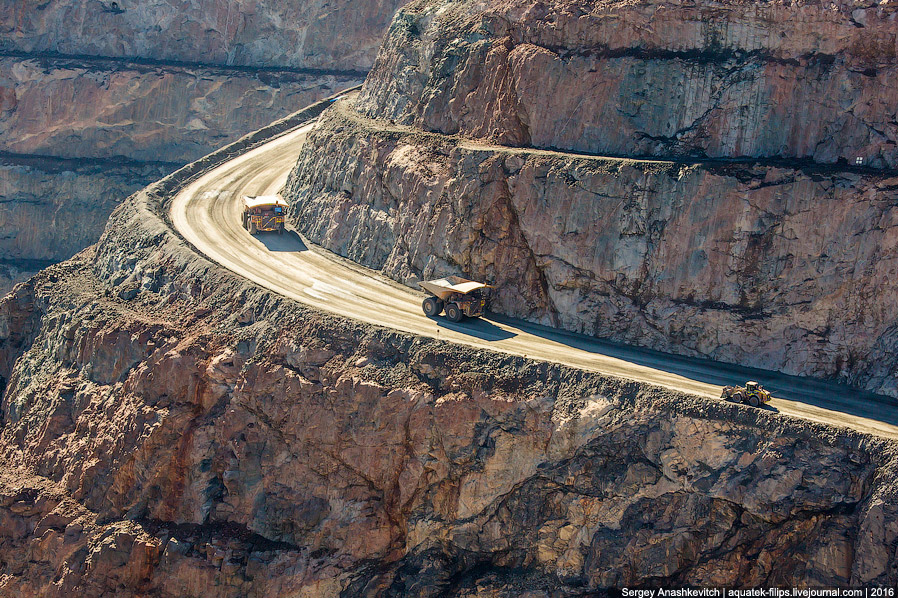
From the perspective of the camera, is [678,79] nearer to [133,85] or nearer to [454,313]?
[454,313]

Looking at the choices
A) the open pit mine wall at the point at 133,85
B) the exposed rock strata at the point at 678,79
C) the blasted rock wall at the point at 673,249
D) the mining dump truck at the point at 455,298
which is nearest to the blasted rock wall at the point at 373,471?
the mining dump truck at the point at 455,298

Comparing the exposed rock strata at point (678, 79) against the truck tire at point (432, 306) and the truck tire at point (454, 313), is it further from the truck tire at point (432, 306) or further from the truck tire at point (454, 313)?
the truck tire at point (454, 313)

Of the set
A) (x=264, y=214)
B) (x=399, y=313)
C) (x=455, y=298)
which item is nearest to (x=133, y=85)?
(x=264, y=214)

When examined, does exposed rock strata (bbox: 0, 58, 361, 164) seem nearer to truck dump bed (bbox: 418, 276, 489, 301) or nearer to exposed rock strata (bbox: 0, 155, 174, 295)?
exposed rock strata (bbox: 0, 155, 174, 295)

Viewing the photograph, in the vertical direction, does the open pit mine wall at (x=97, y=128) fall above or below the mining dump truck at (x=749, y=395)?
above

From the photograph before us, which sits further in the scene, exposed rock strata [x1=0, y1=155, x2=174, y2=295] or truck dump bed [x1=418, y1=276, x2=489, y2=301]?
exposed rock strata [x1=0, y1=155, x2=174, y2=295]

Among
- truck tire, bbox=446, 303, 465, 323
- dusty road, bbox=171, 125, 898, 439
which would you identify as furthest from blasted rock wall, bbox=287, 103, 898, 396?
truck tire, bbox=446, 303, 465, 323

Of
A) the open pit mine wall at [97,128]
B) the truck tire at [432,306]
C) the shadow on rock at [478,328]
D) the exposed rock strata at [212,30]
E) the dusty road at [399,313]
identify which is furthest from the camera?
the exposed rock strata at [212,30]
